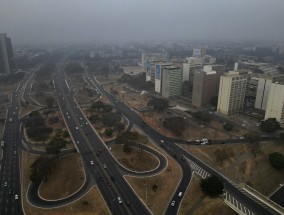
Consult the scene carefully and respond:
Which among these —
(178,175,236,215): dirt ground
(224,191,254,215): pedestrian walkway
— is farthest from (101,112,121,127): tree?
(224,191,254,215): pedestrian walkway

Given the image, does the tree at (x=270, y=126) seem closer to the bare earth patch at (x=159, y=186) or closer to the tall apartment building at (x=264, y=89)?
the tall apartment building at (x=264, y=89)

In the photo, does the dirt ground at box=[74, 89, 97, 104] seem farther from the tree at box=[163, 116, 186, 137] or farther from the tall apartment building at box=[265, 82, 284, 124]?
the tall apartment building at box=[265, 82, 284, 124]

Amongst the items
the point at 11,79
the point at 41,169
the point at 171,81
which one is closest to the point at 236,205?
the point at 41,169

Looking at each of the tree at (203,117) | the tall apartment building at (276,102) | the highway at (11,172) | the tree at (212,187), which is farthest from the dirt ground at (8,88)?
the tall apartment building at (276,102)

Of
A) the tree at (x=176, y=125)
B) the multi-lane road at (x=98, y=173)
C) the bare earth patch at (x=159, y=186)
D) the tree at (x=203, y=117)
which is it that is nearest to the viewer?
the multi-lane road at (x=98, y=173)

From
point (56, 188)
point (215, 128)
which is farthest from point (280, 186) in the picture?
point (56, 188)

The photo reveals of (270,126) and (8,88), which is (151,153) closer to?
(270,126)
